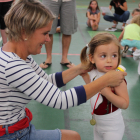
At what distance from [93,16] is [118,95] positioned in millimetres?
5364

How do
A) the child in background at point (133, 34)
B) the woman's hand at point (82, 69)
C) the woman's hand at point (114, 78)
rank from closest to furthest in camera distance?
the woman's hand at point (114, 78)
the woman's hand at point (82, 69)
the child in background at point (133, 34)

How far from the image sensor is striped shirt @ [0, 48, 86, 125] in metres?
1.23

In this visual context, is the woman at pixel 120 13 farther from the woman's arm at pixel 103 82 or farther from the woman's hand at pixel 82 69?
the woman's arm at pixel 103 82

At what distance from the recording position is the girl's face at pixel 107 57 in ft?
4.89

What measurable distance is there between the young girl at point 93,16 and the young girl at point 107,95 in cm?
473

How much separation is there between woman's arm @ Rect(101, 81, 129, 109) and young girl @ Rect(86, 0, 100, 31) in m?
4.86

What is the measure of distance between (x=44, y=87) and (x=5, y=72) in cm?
25

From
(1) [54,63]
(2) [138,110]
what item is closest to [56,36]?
(1) [54,63]

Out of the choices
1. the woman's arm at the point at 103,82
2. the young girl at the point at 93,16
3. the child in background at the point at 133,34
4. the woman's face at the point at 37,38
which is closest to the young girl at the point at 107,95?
the woman's arm at the point at 103,82

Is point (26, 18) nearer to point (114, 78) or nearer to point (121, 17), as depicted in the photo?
point (114, 78)

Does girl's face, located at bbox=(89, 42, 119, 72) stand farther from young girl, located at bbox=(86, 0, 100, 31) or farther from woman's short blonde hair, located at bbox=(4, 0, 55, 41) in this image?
young girl, located at bbox=(86, 0, 100, 31)

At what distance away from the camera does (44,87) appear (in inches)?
50.3

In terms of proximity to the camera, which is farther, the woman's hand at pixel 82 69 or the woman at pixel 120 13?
the woman at pixel 120 13

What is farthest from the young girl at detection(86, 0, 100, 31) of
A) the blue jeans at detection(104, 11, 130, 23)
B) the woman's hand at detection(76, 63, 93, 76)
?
the woman's hand at detection(76, 63, 93, 76)
